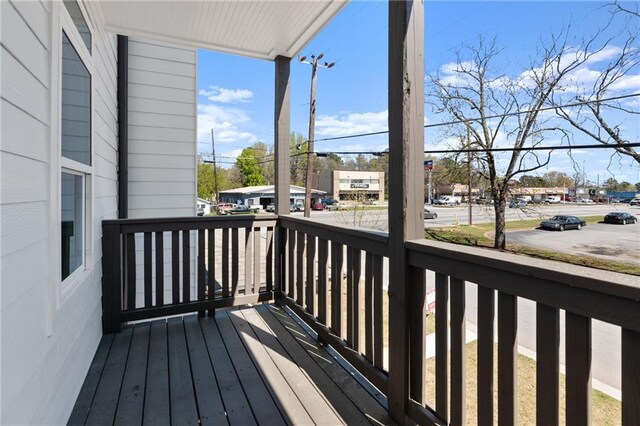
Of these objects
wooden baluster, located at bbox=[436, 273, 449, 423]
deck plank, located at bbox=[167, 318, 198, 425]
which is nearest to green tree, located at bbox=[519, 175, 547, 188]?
wooden baluster, located at bbox=[436, 273, 449, 423]

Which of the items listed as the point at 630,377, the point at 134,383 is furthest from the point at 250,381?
the point at 630,377

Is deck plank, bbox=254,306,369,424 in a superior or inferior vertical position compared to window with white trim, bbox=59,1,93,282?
inferior

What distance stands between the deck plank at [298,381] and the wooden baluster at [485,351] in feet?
2.31

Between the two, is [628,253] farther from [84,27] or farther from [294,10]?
[84,27]

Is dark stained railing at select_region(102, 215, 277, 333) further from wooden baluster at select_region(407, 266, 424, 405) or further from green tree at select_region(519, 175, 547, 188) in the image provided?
green tree at select_region(519, 175, 547, 188)

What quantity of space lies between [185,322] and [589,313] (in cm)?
278

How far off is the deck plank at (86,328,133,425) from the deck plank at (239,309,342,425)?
88 centimetres

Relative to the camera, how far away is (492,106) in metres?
12.6

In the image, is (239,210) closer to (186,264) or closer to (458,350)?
(186,264)

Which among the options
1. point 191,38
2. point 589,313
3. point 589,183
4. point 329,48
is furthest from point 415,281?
point 329,48

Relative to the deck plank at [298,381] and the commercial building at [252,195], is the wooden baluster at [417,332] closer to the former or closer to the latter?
the deck plank at [298,381]

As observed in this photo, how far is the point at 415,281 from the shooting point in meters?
1.58

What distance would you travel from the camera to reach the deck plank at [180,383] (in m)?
1.70

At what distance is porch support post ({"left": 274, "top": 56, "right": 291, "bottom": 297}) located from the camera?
3189mm
